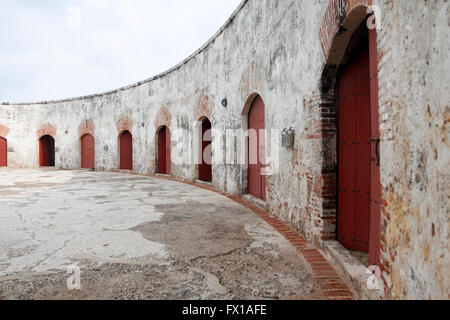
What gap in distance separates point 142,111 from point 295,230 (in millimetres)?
9468

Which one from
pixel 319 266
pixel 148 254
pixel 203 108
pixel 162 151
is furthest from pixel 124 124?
pixel 319 266

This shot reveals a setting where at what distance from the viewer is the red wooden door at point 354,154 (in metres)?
2.60

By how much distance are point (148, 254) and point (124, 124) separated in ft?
34.8

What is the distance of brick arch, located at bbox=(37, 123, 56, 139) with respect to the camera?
15.8 m

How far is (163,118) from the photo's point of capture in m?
10.1

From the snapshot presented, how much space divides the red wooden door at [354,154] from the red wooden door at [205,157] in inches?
216

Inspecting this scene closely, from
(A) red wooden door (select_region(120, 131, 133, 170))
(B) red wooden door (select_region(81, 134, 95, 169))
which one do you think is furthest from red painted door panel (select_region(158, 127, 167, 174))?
(B) red wooden door (select_region(81, 134, 95, 169))

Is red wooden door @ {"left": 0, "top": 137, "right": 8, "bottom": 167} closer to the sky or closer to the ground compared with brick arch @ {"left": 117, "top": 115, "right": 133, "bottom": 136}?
closer to the ground

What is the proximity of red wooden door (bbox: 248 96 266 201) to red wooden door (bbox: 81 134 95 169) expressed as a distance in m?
11.2

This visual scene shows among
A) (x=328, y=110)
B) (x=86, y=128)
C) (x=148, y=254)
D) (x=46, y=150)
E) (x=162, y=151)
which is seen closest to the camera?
(x=148, y=254)

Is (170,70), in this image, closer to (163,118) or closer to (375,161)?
(163,118)

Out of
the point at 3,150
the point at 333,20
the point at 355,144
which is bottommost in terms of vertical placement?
the point at 355,144

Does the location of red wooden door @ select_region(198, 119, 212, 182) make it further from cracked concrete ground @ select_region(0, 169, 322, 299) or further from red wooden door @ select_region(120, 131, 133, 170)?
red wooden door @ select_region(120, 131, 133, 170)

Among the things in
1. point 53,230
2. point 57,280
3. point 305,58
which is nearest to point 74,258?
point 57,280
